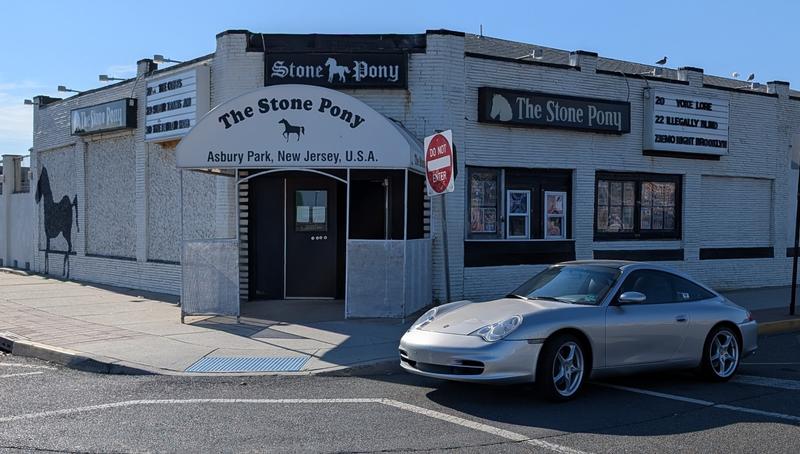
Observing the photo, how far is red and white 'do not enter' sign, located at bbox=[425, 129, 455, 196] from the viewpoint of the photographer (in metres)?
10.4

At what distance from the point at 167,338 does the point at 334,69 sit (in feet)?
18.7

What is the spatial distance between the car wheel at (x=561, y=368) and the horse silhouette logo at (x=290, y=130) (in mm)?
5517

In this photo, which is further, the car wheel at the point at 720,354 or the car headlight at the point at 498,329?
the car wheel at the point at 720,354

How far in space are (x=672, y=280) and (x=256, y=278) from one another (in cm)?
808

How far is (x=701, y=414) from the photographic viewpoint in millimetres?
7293

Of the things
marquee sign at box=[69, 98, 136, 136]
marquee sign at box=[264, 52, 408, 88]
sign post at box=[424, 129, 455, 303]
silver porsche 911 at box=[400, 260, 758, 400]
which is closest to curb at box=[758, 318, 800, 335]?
silver porsche 911 at box=[400, 260, 758, 400]

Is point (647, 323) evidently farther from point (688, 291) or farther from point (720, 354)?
point (720, 354)

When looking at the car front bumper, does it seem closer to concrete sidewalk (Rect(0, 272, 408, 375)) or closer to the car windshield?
the car windshield

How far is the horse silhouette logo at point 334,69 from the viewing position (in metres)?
14.0

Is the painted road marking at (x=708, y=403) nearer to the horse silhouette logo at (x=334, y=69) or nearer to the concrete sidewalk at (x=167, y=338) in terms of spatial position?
the concrete sidewalk at (x=167, y=338)

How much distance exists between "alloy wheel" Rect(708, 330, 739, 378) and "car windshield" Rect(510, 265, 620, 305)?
1512mm

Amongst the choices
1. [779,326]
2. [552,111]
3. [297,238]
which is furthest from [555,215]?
[297,238]

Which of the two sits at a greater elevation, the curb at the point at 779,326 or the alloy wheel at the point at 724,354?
the alloy wheel at the point at 724,354

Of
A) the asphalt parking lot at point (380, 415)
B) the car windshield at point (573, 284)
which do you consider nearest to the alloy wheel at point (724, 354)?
the asphalt parking lot at point (380, 415)
